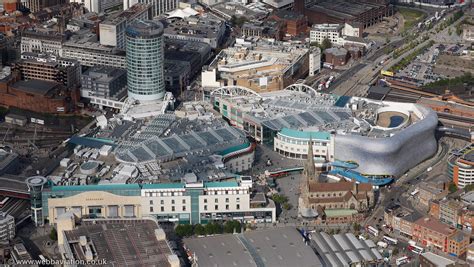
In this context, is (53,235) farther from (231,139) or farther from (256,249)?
(231,139)

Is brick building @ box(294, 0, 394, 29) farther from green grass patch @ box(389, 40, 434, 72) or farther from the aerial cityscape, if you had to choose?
green grass patch @ box(389, 40, 434, 72)

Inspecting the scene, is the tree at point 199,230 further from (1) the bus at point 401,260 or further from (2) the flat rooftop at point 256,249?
(1) the bus at point 401,260

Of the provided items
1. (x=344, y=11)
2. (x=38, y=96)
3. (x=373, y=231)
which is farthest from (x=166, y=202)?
(x=344, y=11)

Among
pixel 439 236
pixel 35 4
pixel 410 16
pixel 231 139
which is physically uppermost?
pixel 439 236

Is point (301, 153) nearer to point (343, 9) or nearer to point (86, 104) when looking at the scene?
point (86, 104)

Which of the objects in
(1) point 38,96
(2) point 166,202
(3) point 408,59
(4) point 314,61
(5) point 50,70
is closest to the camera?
(2) point 166,202

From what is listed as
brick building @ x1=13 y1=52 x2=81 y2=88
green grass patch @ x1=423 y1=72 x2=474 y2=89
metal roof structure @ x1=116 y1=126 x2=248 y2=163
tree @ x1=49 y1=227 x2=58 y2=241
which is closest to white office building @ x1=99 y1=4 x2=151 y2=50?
brick building @ x1=13 y1=52 x2=81 y2=88
